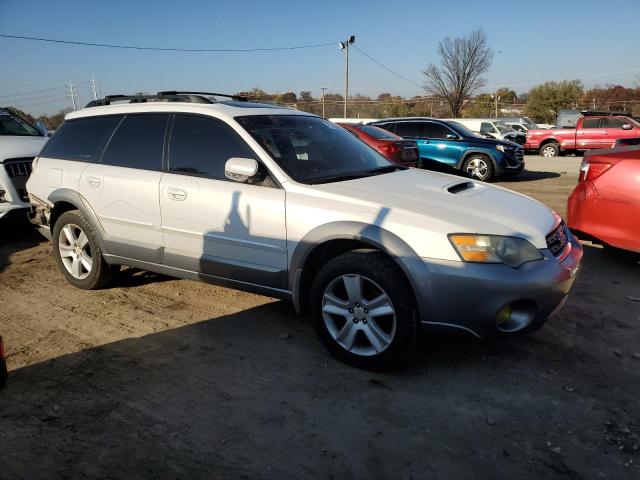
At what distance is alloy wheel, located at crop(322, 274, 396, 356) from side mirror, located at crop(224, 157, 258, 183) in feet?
3.05

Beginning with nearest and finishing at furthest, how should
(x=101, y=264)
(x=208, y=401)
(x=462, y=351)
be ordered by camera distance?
(x=208, y=401), (x=462, y=351), (x=101, y=264)

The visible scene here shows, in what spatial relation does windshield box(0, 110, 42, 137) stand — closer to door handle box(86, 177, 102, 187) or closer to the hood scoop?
door handle box(86, 177, 102, 187)

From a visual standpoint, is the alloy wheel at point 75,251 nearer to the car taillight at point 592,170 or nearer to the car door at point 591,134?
the car taillight at point 592,170

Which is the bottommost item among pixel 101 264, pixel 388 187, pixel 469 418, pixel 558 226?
pixel 469 418

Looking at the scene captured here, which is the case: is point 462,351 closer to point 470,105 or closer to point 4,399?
point 4,399

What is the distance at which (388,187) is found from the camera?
11.3ft

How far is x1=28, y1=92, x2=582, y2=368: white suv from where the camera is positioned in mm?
2867

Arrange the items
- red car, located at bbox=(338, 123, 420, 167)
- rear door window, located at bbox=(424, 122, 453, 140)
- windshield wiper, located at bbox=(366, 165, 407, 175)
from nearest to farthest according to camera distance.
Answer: windshield wiper, located at bbox=(366, 165, 407, 175), red car, located at bbox=(338, 123, 420, 167), rear door window, located at bbox=(424, 122, 453, 140)

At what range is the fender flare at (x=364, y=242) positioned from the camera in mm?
2879

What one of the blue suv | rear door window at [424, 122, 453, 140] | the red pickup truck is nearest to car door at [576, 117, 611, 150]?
the red pickup truck

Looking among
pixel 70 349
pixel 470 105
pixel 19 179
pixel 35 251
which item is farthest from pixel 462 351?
pixel 470 105

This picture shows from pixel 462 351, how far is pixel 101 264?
3.15 m

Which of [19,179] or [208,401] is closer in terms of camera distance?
[208,401]

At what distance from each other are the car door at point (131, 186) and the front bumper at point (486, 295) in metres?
2.22
